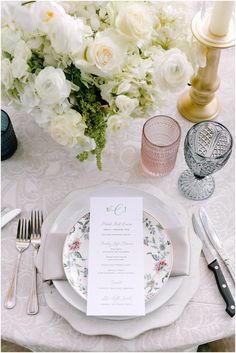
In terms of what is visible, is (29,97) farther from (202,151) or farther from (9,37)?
(202,151)

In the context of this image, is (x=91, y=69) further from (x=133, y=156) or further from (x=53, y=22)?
(x=133, y=156)

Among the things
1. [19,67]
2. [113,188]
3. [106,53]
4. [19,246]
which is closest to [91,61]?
[106,53]

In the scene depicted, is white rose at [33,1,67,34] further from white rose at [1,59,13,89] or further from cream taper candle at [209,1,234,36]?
cream taper candle at [209,1,234,36]

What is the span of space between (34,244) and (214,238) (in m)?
0.40

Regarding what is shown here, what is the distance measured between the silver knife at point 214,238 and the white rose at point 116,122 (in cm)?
29

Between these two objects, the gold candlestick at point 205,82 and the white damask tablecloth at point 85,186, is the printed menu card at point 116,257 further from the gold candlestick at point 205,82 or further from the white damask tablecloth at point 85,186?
the gold candlestick at point 205,82

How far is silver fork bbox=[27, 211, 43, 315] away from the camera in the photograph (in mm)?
948

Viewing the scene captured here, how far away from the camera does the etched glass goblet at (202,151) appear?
1.05m

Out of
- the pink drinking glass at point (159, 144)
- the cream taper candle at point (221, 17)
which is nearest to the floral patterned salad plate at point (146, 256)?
the pink drinking glass at point (159, 144)

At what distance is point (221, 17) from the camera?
3.34 ft

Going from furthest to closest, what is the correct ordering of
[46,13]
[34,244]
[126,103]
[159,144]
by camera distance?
[159,144], [34,244], [126,103], [46,13]

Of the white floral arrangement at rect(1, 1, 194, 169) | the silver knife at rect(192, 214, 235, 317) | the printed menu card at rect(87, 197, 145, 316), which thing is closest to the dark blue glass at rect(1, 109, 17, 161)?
the white floral arrangement at rect(1, 1, 194, 169)

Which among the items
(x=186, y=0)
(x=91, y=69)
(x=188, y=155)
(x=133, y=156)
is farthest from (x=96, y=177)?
(x=186, y=0)

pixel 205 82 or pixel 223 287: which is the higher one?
pixel 205 82
